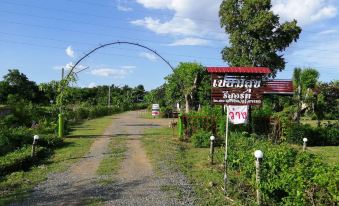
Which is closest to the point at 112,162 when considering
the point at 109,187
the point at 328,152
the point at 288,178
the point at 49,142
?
the point at 109,187

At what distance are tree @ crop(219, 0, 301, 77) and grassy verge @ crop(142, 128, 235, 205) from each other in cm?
1768

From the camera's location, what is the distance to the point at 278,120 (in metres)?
21.5

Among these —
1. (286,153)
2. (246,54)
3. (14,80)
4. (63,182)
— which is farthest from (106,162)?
(14,80)

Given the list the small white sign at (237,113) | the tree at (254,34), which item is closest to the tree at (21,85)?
the tree at (254,34)

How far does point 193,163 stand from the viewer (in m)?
14.4

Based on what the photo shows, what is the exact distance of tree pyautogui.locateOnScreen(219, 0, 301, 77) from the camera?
122ft

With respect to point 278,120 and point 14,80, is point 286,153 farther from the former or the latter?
point 14,80

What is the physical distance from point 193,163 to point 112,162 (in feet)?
8.49

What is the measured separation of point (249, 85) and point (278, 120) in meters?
10.5

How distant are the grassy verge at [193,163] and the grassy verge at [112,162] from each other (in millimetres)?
1036

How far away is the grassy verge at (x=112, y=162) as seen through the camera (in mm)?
11958

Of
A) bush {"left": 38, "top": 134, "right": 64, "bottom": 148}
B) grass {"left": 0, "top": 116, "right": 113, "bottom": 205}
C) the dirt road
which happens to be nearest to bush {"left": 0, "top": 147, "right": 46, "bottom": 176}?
grass {"left": 0, "top": 116, "right": 113, "bottom": 205}

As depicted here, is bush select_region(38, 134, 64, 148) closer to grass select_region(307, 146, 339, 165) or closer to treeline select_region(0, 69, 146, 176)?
treeline select_region(0, 69, 146, 176)

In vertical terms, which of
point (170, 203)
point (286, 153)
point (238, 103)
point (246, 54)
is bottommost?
point (170, 203)
